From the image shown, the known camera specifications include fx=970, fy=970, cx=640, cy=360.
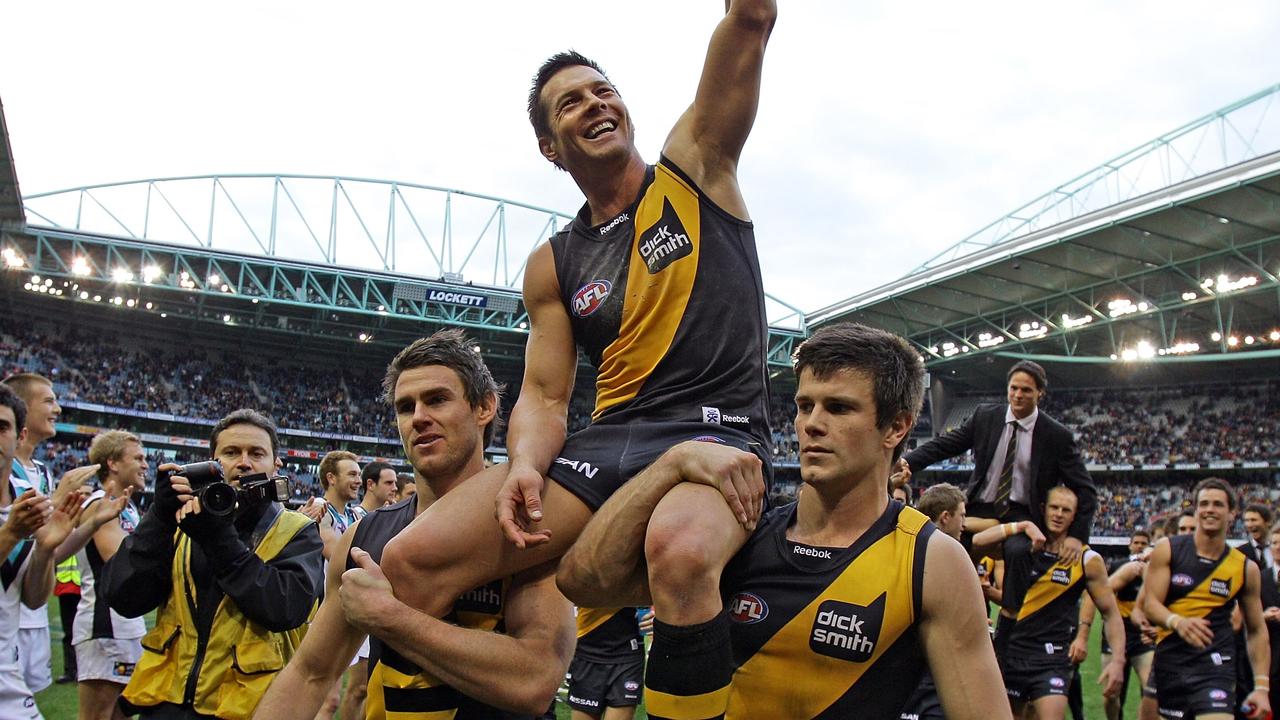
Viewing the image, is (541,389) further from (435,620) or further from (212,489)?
(212,489)

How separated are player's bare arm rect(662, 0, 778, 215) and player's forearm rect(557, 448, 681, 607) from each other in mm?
1068

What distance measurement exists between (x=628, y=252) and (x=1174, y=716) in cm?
732

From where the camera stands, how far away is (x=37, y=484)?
7.25 metres

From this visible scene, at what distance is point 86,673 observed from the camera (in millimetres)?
7094

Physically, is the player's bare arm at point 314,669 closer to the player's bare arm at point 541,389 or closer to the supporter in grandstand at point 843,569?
the player's bare arm at point 541,389

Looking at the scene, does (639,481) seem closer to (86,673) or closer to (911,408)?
(911,408)

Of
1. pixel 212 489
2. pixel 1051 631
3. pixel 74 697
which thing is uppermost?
pixel 212 489

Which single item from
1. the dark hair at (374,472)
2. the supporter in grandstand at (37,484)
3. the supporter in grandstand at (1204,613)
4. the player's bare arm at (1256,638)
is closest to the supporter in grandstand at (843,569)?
the supporter in grandstand at (37,484)

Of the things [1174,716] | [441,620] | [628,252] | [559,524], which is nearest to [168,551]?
[441,620]

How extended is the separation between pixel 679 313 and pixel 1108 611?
22.6 ft

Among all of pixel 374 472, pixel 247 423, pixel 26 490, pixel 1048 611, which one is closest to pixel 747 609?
pixel 247 423

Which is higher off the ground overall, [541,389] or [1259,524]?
[541,389]

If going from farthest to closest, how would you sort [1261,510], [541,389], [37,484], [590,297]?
[1261,510], [37,484], [541,389], [590,297]

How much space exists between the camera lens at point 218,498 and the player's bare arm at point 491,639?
4.14ft
